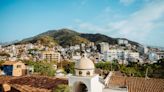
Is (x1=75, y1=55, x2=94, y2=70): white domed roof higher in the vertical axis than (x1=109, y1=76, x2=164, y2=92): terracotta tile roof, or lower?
higher

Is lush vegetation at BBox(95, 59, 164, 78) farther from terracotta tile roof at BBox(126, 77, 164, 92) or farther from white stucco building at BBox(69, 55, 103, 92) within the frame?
white stucco building at BBox(69, 55, 103, 92)

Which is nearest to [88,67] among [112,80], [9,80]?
[112,80]

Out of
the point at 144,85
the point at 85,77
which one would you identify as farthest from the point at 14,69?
the point at 85,77

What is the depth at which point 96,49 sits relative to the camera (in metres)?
142

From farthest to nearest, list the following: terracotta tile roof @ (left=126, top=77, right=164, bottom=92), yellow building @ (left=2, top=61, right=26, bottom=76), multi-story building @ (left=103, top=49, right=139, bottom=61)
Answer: multi-story building @ (left=103, top=49, right=139, bottom=61) < yellow building @ (left=2, top=61, right=26, bottom=76) < terracotta tile roof @ (left=126, top=77, right=164, bottom=92)

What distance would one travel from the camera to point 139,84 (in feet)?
58.4

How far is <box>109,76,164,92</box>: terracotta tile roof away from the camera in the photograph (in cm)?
1700

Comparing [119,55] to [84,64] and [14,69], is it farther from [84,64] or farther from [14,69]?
[84,64]

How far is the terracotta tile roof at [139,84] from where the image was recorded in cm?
1700

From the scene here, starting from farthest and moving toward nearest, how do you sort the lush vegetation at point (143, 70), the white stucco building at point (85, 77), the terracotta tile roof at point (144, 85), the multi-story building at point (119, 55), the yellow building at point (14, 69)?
the multi-story building at point (119, 55)
the lush vegetation at point (143, 70)
the yellow building at point (14, 69)
the terracotta tile roof at point (144, 85)
the white stucco building at point (85, 77)

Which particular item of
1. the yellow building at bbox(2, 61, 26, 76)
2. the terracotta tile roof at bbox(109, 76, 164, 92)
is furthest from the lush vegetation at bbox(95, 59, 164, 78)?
the terracotta tile roof at bbox(109, 76, 164, 92)

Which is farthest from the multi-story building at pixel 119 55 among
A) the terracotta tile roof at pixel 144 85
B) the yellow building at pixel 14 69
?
the terracotta tile roof at pixel 144 85

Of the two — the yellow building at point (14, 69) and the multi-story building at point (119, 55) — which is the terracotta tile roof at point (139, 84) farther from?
the multi-story building at point (119, 55)

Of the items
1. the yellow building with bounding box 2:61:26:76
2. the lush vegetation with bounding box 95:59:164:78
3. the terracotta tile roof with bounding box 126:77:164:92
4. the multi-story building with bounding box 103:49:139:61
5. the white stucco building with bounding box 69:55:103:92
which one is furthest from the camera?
the multi-story building with bounding box 103:49:139:61
